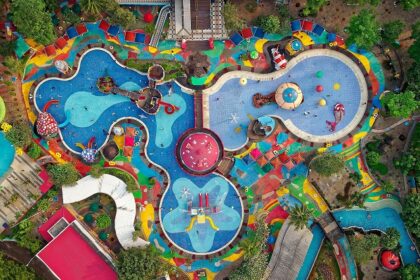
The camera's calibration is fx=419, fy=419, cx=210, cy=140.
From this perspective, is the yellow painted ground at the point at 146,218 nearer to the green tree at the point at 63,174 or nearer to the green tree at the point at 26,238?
the green tree at the point at 63,174

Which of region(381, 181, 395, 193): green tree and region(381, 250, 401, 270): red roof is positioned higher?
region(381, 181, 395, 193): green tree

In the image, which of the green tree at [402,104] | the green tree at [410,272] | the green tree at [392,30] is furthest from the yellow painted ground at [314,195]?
the green tree at [392,30]

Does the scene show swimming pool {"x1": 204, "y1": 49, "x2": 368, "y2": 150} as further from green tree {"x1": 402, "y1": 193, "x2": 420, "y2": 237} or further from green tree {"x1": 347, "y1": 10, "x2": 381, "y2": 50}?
green tree {"x1": 402, "y1": 193, "x2": 420, "y2": 237}

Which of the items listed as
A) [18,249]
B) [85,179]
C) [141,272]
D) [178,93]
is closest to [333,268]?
[141,272]

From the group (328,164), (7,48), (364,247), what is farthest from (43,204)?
(364,247)

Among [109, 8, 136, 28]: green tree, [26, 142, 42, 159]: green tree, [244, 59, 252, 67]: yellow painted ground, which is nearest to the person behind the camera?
[109, 8, 136, 28]: green tree

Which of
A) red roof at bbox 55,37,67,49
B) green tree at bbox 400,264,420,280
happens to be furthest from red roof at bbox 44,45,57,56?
green tree at bbox 400,264,420,280
